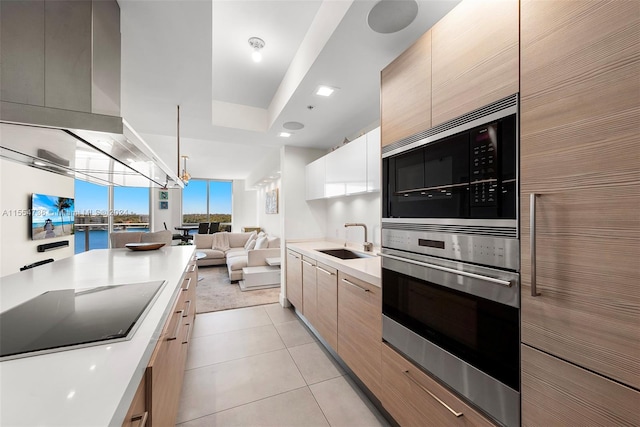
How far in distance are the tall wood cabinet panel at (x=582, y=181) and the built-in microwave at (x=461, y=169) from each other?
0.07 m

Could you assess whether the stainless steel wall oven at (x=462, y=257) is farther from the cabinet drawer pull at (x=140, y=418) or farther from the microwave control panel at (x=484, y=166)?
the cabinet drawer pull at (x=140, y=418)

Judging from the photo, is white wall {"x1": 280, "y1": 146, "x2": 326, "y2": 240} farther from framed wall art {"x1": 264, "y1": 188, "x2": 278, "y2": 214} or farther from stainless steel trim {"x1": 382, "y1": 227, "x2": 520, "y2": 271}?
framed wall art {"x1": 264, "y1": 188, "x2": 278, "y2": 214}

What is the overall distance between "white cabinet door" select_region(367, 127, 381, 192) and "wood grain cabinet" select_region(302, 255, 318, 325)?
1.04 m

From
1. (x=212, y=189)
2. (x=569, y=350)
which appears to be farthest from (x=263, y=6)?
(x=212, y=189)

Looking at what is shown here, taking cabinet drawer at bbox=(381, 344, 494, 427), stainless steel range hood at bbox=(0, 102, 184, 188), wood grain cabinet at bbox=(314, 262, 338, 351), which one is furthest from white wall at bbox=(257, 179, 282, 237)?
cabinet drawer at bbox=(381, 344, 494, 427)

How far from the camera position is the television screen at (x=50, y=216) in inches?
119

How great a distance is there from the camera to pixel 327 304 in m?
2.37

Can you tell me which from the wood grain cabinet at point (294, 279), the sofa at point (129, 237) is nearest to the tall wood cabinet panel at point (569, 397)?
the wood grain cabinet at point (294, 279)

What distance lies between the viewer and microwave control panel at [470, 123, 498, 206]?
0.96 meters

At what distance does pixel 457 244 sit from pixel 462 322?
34 cm

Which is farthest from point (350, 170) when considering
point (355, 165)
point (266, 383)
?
point (266, 383)

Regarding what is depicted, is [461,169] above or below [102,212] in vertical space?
above

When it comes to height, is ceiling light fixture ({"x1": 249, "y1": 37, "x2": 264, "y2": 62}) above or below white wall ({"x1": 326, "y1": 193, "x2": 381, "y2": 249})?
above

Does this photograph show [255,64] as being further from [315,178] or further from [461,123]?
[461,123]
